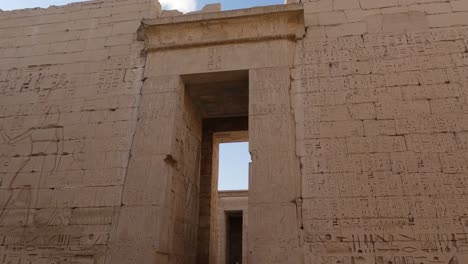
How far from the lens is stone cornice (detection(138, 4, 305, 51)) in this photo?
5.15 m

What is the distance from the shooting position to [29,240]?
4617mm

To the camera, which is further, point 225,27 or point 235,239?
point 235,239

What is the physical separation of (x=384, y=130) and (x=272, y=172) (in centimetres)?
147

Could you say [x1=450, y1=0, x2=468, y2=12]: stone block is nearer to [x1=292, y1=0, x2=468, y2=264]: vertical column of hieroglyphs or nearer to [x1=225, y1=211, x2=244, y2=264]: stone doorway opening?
[x1=292, y1=0, x2=468, y2=264]: vertical column of hieroglyphs

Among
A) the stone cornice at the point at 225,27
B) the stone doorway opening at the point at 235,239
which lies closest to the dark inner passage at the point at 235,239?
the stone doorway opening at the point at 235,239

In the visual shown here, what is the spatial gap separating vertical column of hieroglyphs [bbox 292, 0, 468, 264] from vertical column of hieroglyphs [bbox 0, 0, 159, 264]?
2515 millimetres

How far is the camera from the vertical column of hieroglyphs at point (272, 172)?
4.05m

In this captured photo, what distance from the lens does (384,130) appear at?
443 cm

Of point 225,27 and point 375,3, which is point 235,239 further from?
point 375,3

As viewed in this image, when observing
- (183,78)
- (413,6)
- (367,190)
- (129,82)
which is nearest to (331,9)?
(413,6)

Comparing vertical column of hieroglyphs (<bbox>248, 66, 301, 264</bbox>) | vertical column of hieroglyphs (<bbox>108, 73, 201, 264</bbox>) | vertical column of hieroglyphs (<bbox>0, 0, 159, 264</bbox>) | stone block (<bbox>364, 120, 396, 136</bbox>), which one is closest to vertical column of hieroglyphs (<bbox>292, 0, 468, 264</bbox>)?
stone block (<bbox>364, 120, 396, 136</bbox>)

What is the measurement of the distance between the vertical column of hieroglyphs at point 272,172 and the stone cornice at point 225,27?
0.62m

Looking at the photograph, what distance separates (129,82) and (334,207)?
3.36m

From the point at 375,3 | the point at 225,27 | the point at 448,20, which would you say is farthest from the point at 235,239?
the point at 448,20
